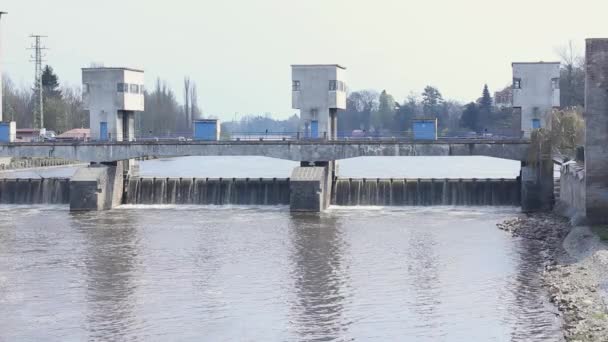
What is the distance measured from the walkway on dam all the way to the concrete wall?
4.92 m

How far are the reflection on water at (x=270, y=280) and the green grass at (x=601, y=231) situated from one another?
2786 millimetres

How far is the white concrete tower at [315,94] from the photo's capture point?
218ft

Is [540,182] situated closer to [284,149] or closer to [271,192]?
[284,149]

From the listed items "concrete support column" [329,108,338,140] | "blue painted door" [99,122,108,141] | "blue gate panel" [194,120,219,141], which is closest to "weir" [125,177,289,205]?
"blue gate panel" [194,120,219,141]

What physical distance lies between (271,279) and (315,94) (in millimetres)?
30394

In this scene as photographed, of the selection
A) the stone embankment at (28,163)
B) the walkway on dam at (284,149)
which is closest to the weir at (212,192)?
the walkway on dam at (284,149)

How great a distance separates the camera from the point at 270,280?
3769 centimetres

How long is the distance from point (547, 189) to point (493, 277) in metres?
23.8

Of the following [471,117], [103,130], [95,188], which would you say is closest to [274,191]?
[95,188]

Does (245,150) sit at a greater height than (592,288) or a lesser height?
greater

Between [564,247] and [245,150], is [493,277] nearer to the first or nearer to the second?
[564,247]

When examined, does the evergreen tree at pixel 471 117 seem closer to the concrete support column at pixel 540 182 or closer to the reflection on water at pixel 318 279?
the concrete support column at pixel 540 182

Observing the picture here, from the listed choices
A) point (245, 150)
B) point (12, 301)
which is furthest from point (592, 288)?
point (245, 150)

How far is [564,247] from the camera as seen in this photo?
144 feet
